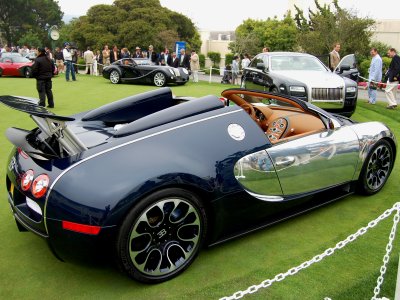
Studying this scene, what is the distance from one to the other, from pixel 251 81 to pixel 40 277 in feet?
27.1

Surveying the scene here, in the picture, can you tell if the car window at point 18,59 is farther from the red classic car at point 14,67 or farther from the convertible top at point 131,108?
the convertible top at point 131,108

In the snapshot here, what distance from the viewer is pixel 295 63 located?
384 inches

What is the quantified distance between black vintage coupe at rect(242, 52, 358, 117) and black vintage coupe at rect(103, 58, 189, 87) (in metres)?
5.31

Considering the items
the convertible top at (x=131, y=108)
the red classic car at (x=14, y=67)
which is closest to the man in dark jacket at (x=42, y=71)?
the convertible top at (x=131, y=108)

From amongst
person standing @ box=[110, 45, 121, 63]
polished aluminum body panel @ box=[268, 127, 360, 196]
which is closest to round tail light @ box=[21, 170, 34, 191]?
polished aluminum body panel @ box=[268, 127, 360, 196]

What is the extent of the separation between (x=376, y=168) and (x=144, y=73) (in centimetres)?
1235

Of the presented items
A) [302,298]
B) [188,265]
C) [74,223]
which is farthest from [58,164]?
[302,298]

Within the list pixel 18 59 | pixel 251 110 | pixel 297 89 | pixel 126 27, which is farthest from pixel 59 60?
pixel 251 110

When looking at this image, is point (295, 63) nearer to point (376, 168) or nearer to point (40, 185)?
point (376, 168)

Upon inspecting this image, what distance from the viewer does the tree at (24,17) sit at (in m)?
61.6

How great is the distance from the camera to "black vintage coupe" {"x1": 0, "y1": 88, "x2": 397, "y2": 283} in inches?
102

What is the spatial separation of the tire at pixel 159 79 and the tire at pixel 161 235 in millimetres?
12800

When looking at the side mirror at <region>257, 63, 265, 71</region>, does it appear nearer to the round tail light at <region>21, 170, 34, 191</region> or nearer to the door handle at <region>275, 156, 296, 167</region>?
the door handle at <region>275, 156, 296, 167</region>

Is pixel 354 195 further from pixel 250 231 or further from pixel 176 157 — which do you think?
pixel 176 157
